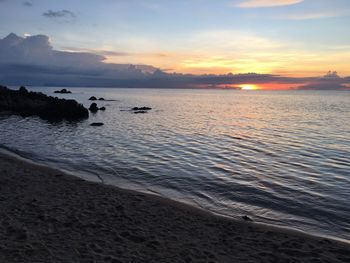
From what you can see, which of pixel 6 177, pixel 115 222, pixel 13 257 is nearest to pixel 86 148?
pixel 6 177

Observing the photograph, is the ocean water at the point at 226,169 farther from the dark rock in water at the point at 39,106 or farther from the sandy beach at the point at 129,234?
the dark rock in water at the point at 39,106

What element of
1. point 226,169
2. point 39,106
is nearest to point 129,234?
point 226,169

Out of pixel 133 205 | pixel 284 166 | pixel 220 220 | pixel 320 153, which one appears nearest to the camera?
pixel 220 220

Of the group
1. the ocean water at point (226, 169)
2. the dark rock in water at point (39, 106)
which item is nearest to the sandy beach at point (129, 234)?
the ocean water at point (226, 169)

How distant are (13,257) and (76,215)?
3584 mm

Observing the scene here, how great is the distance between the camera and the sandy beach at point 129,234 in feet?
29.7

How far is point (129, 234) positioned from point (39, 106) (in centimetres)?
6021

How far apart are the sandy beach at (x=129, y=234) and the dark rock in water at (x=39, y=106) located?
45.3m

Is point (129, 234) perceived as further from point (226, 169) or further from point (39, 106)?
point (39, 106)

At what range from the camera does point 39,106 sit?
64562mm

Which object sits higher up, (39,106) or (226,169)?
(39,106)

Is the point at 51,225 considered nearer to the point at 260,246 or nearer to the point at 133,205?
the point at 133,205

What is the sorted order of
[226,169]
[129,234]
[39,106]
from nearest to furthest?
[129,234] → [226,169] → [39,106]

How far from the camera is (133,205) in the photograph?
1358 cm
